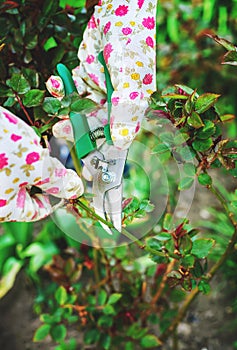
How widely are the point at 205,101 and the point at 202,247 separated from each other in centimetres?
27

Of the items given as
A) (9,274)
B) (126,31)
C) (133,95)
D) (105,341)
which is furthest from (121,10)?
(9,274)

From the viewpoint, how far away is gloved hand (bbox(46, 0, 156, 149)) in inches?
30.7

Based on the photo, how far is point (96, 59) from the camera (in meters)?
0.92

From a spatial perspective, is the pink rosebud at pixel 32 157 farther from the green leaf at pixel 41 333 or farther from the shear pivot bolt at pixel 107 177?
the green leaf at pixel 41 333

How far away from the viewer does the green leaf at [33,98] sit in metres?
0.87

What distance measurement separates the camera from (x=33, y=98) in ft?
2.88

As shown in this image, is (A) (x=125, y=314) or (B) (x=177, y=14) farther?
(B) (x=177, y=14)

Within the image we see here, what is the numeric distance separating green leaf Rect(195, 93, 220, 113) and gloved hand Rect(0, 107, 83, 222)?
20 cm

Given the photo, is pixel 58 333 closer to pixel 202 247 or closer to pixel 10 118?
pixel 202 247

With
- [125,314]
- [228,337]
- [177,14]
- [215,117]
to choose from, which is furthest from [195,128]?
[177,14]

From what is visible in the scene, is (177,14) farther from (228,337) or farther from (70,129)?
(70,129)

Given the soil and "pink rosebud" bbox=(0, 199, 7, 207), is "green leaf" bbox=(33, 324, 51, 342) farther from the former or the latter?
"pink rosebud" bbox=(0, 199, 7, 207)

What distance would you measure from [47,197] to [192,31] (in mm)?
1359

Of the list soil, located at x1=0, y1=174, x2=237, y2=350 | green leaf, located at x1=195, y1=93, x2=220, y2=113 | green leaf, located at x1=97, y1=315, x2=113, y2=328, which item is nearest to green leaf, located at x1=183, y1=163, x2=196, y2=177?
green leaf, located at x1=195, y1=93, x2=220, y2=113
